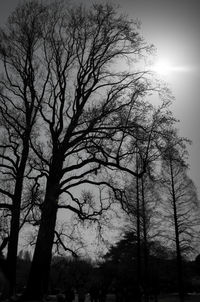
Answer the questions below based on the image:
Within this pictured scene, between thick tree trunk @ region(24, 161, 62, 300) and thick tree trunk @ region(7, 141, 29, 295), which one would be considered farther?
thick tree trunk @ region(7, 141, 29, 295)

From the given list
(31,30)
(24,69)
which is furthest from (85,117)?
(31,30)

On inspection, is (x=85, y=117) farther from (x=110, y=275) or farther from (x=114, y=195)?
(x=110, y=275)

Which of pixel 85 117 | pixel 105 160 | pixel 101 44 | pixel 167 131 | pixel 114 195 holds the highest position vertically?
pixel 101 44

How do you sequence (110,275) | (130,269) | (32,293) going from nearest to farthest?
(32,293)
(130,269)
(110,275)

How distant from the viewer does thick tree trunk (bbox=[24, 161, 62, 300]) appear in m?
13.8

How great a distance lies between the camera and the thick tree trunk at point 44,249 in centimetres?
1377

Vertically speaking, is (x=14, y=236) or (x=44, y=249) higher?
(x=14, y=236)

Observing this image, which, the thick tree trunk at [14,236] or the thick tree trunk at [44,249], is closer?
the thick tree trunk at [44,249]

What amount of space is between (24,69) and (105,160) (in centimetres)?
739

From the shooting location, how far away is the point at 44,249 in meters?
14.5

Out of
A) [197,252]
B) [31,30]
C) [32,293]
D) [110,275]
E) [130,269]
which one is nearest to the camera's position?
[32,293]

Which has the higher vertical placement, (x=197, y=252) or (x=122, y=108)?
(x=122, y=108)

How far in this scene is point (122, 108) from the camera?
58.9 ft

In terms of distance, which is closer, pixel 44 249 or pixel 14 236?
pixel 44 249
